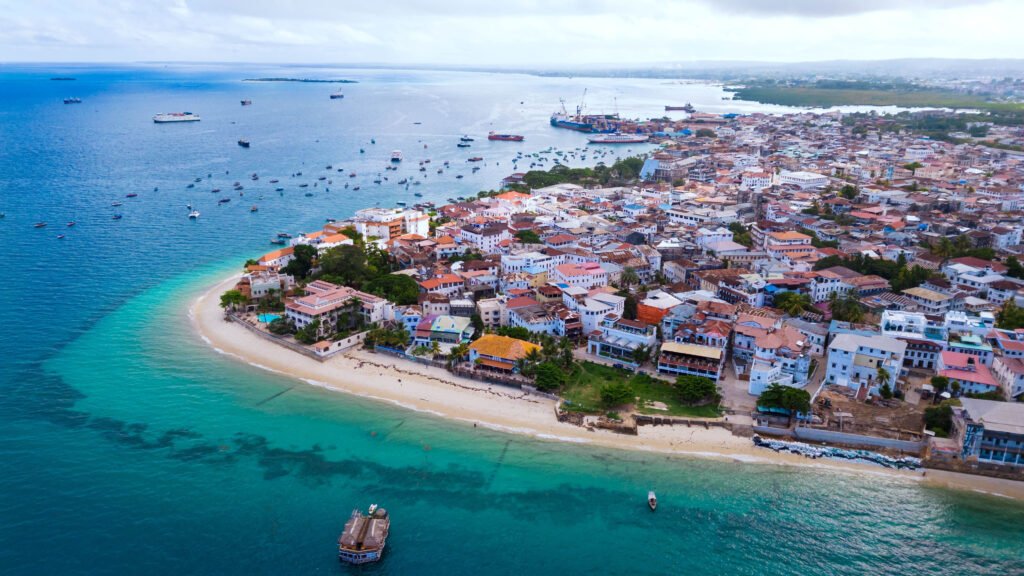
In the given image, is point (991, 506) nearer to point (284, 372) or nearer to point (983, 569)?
point (983, 569)

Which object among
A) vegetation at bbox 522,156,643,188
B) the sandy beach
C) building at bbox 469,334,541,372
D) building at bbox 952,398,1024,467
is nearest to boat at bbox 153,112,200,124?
vegetation at bbox 522,156,643,188

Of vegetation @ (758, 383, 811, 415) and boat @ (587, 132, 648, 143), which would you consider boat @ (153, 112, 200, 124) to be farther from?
vegetation @ (758, 383, 811, 415)

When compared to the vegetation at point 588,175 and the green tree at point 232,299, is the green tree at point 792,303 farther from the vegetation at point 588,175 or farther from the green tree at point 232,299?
the vegetation at point 588,175

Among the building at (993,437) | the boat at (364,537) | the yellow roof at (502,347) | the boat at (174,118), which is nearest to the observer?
the boat at (364,537)

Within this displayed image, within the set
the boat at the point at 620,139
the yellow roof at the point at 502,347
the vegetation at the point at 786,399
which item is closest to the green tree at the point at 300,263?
the yellow roof at the point at 502,347

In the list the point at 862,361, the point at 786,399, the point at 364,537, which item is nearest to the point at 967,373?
the point at 862,361

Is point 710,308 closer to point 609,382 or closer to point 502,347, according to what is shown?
point 609,382

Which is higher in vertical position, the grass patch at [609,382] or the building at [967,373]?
the building at [967,373]
